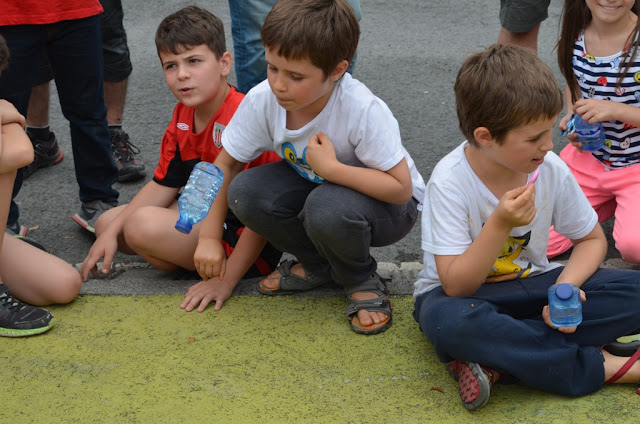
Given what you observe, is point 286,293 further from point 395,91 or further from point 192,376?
point 395,91

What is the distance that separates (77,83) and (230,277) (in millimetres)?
1010

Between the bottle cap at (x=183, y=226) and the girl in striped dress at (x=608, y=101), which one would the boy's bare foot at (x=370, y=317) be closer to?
the bottle cap at (x=183, y=226)

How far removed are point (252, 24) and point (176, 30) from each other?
393mm

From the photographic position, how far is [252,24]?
10.2 ft

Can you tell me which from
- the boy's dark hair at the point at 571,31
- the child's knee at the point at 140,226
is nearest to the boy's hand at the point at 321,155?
the child's knee at the point at 140,226

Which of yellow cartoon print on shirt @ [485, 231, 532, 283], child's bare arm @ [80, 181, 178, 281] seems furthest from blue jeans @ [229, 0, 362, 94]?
yellow cartoon print on shirt @ [485, 231, 532, 283]

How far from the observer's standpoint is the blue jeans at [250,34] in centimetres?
309

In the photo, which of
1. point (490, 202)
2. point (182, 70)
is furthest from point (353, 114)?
point (182, 70)

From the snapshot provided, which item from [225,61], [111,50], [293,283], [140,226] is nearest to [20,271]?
[140,226]

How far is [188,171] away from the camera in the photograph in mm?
2914

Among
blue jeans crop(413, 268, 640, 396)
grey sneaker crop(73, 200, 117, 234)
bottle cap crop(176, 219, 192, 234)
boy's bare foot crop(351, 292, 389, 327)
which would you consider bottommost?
grey sneaker crop(73, 200, 117, 234)

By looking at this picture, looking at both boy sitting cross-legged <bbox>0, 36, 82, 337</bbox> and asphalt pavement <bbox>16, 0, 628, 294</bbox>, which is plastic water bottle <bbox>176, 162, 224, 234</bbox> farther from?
boy sitting cross-legged <bbox>0, 36, 82, 337</bbox>

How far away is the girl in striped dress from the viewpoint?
2826 mm

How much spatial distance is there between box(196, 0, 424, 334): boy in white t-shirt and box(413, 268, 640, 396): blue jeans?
317mm
